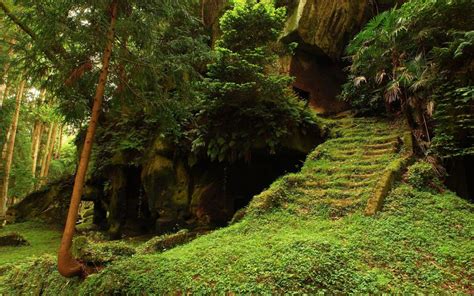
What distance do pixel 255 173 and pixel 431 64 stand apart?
5.99 m

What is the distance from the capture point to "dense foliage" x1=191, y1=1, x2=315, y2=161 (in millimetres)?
8305

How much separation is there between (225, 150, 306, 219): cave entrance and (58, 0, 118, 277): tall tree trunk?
559cm

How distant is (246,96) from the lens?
339 inches

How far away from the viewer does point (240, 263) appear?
186 inches

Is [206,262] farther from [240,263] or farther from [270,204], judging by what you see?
[270,204]

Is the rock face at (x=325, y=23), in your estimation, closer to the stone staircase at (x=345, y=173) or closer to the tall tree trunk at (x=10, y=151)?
the stone staircase at (x=345, y=173)

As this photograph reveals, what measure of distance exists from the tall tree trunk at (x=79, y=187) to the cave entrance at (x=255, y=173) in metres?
5.59

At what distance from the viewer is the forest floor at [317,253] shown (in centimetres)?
418

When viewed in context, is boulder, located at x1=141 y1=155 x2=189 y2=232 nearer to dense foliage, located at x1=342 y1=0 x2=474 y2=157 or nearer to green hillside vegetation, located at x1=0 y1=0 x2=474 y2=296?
green hillside vegetation, located at x1=0 y1=0 x2=474 y2=296

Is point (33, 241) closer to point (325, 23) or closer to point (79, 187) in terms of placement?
point (79, 187)

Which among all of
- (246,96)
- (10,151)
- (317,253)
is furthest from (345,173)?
(10,151)

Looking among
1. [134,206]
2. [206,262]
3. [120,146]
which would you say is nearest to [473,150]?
[206,262]

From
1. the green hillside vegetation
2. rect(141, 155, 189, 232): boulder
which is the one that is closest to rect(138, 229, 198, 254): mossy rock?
the green hillside vegetation

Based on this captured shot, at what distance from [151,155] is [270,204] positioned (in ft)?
17.6
